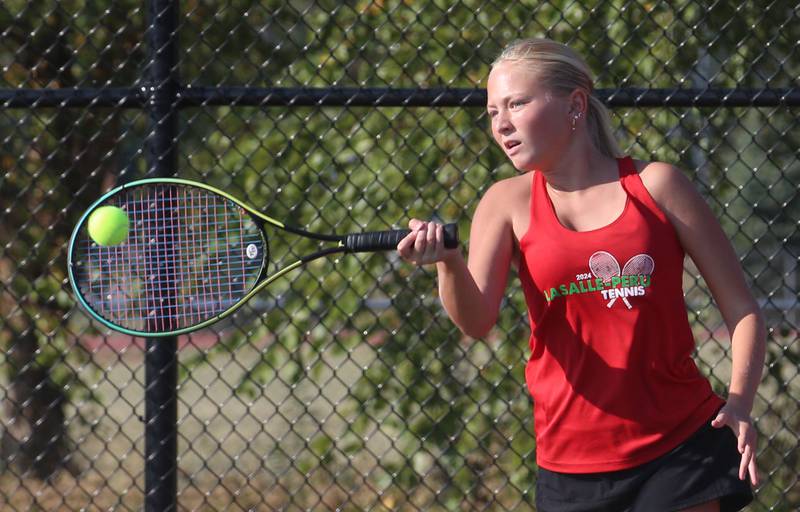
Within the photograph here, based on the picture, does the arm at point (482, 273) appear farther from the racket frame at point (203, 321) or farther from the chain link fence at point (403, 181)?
the chain link fence at point (403, 181)

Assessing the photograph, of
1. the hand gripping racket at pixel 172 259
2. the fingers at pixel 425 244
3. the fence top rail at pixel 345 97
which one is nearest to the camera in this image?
the fingers at pixel 425 244

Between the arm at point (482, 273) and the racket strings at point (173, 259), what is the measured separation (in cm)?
65

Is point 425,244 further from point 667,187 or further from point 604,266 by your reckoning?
point 667,187

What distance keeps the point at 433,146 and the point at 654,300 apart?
1.94m

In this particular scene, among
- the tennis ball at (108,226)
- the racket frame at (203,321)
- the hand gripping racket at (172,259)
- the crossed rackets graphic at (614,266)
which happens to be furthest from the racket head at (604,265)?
the tennis ball at (108,226)

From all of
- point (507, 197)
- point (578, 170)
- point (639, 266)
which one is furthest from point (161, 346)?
point (639, 266)

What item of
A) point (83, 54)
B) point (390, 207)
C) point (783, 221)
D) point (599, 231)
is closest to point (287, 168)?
point (390, 207)

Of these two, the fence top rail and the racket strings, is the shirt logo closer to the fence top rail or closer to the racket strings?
the racket strings

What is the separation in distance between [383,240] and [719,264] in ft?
1.97

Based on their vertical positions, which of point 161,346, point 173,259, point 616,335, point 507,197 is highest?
point 173,259

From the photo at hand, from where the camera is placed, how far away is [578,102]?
2154mm

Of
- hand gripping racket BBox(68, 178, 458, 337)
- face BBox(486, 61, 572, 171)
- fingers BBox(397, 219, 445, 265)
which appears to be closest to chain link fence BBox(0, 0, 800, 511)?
hand gripping racket BBox(68, 178, 458, 337)

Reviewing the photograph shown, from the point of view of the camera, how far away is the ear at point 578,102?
214 cm

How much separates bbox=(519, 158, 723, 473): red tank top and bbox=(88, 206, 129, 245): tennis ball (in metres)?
0.91
